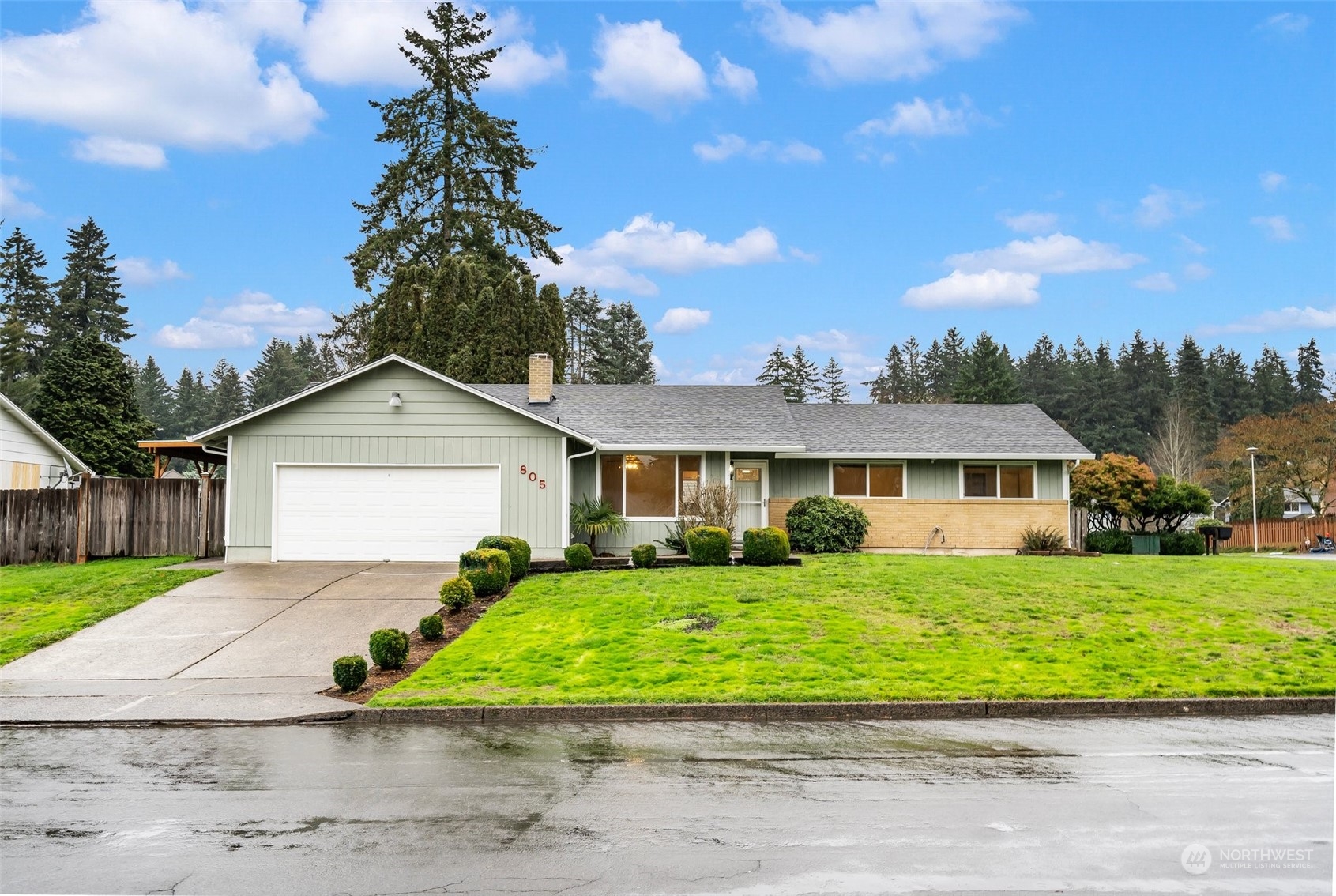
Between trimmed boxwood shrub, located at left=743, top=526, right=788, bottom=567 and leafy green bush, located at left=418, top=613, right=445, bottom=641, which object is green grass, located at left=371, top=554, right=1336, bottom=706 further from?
trimmed boxwood shrub, located at left=743, top=526, right=788, bottom=567

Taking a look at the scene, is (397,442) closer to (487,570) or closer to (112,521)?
(487,570)

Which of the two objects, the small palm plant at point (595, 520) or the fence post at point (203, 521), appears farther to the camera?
the fence post at point (203, 521)

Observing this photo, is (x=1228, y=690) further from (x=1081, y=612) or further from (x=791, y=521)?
(x=791, y=521)

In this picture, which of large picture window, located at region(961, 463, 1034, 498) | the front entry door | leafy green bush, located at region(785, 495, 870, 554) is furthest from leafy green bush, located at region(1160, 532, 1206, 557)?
the front entry door

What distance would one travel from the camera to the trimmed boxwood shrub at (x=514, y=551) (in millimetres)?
17016

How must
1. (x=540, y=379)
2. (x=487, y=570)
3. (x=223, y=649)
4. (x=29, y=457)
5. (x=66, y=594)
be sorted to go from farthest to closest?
(x=29, y=457), (x=540, y=379), (x=66, y=594), (x=487, y=570), (x=223, y=649)

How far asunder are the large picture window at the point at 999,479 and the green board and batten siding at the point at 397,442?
10661 mm

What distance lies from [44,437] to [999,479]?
2724cm

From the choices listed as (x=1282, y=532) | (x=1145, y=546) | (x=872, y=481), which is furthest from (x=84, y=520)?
(x=1282, y=532)

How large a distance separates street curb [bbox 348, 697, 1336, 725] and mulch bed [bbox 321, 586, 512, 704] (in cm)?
89

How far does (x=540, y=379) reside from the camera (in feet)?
78.4

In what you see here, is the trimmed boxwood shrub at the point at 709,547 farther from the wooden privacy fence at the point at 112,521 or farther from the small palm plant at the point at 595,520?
the wooden privacy fence at the point at 112,521

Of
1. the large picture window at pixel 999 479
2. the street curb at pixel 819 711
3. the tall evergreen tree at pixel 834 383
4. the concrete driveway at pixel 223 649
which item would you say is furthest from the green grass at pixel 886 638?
the tall evergreen tree at pixel 834 383

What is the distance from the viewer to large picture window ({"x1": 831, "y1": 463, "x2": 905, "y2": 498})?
23.5 meters
